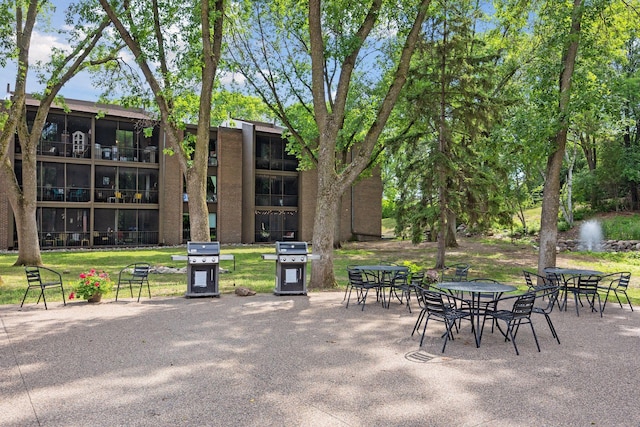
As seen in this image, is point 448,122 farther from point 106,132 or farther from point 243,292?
point 106,132

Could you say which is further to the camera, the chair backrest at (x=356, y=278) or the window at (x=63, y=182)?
the window at (x=63, y=182)

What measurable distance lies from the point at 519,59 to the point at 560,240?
1172cm

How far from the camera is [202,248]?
35.7 feet

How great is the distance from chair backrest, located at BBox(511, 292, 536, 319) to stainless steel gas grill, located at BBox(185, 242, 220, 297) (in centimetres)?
653

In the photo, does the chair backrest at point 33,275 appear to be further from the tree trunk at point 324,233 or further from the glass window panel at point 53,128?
the glass window panel at point 53,128

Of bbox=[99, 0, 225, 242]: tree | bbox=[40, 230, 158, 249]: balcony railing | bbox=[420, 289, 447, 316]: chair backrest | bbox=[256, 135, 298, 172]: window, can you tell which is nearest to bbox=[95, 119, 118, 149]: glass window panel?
bbox=[40, 230, 158, 249]: balcony railing

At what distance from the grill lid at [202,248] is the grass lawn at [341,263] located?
1.61 m

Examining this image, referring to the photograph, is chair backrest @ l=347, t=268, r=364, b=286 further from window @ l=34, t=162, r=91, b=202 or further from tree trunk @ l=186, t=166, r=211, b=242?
window @ l=34, t=162, r=91, b=202

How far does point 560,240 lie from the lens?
2897cm

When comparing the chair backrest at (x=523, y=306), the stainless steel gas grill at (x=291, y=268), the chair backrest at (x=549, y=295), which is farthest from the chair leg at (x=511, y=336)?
the stainless steel gas grill at (x=291, y=268)

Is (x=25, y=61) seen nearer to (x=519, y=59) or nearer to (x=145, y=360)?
(x=145, y=360)

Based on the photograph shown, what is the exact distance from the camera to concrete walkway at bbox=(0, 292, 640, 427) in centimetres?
434

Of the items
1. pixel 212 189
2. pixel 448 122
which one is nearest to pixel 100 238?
pixel 212 189

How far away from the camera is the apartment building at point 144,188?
27312mm
